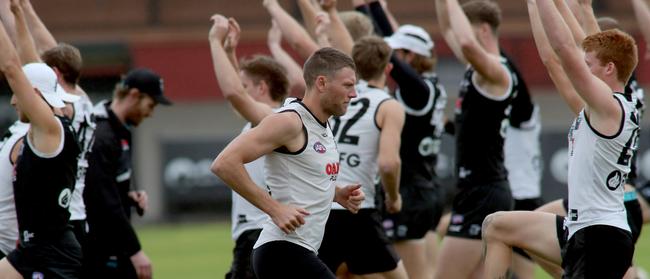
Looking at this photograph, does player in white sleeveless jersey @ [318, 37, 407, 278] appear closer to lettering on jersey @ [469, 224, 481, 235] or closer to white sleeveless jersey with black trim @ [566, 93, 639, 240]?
lettering on jersey @ [469, 224, 481, 235]

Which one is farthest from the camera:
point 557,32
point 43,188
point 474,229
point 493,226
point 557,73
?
point 474,229

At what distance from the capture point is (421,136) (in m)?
11.5

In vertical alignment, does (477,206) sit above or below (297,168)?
below

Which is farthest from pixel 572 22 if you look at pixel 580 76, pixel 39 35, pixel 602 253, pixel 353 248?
pixel 39 35

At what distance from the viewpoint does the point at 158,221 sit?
2712 cm

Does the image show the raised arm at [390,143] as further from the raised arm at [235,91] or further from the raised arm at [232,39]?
the raised arm at [232,39]

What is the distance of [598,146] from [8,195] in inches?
180

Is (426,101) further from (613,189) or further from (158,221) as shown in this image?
(158,221)

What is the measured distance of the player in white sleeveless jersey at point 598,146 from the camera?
7.86 m

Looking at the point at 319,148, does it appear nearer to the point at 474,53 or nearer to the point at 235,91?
the point at 235,91

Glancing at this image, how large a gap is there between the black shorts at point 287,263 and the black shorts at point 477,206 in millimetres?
3209

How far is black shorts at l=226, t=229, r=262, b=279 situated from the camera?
979 cm

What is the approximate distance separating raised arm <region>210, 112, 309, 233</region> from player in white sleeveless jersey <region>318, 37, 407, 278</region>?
85.2 inches

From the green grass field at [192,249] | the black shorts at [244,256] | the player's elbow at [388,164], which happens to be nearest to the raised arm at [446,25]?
the player's elbow at [388,164]
